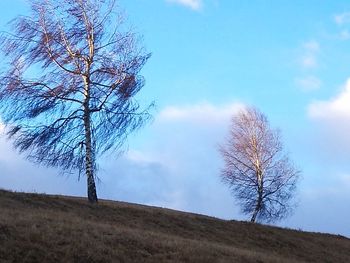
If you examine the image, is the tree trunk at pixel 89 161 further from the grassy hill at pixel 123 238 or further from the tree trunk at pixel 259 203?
the tree trunk at pixel 259 203

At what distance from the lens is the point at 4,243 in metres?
12.2

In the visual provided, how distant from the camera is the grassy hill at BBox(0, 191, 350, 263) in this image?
1268 cm

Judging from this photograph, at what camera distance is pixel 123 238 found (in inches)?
588

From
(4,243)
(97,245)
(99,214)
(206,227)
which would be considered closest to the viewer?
(4,243)

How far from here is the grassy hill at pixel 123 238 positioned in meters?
12.7

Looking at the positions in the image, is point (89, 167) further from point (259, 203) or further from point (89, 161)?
point (259, 203)

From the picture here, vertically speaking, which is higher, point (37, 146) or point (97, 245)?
point (37, 146)

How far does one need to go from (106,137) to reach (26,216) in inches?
392

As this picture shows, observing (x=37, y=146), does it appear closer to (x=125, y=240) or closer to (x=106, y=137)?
(x=106, y=137)

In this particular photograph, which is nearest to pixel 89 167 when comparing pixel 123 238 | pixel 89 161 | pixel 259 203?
pixel 89 161

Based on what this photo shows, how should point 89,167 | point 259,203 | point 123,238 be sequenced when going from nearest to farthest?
1. point 123,238
2. point 89,167
3. point 259,203

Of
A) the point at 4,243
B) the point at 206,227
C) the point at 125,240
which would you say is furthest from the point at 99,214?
the point at 4,243

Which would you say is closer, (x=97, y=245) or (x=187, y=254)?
(x=97, y=245)

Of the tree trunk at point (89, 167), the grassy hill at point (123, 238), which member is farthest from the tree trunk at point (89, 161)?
the grassy hill at point (123, 238)
